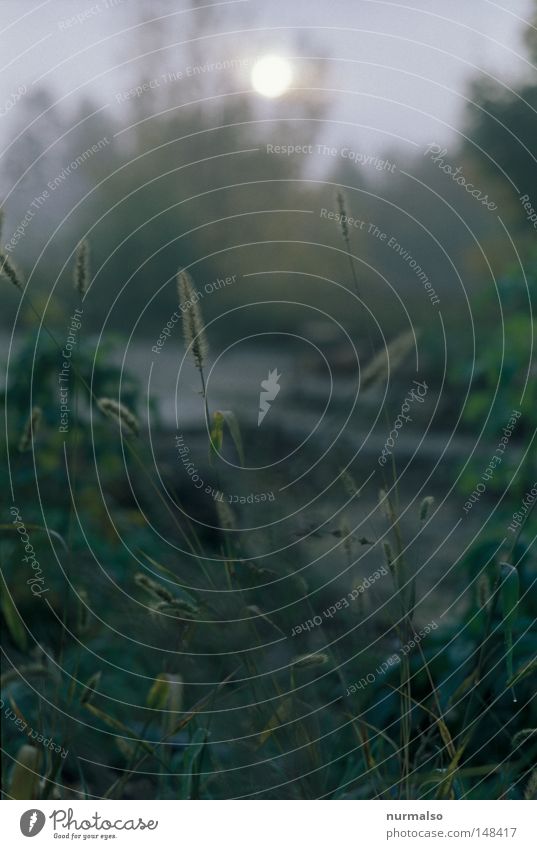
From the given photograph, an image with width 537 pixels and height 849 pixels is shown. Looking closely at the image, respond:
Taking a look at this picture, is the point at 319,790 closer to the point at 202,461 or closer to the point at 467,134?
the point at 202,461

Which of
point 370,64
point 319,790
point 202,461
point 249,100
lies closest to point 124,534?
point 202,461

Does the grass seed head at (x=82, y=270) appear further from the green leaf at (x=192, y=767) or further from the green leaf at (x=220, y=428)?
the green leaf at (x=192, y=767)

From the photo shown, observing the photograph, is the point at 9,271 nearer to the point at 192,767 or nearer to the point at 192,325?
the point at 192,325

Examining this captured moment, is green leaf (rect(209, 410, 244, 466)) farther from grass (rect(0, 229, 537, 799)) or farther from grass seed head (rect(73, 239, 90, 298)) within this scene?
grass seed head (rect(73, 239, 90, 298))

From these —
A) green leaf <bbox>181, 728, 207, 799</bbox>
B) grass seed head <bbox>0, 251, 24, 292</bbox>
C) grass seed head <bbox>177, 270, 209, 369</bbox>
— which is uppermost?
grass seed head <bbox>0, 251, 24, 292</bbox>

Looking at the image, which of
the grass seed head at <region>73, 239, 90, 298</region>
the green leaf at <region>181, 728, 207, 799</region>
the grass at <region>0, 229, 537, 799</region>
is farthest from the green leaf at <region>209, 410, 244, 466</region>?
the green leaf at <region>181, 728, 207, 799</region>

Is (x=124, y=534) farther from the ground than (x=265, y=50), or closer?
closer

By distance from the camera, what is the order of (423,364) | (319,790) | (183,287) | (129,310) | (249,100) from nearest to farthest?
1. (183,287)
2. (319,790)
3. (249,100)
4. (129,310)
5. (423,364)

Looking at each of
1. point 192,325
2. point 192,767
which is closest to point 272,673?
point 192,767

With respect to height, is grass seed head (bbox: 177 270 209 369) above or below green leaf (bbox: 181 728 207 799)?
above

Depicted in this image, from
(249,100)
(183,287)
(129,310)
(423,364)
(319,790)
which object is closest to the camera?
(183,287)

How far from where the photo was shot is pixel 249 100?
1.16 metres
